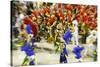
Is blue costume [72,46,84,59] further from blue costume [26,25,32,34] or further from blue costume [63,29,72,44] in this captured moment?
blue costume [26,25,32,34]

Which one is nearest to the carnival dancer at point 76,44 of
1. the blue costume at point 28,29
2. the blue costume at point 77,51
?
the blue costume at point 77,51

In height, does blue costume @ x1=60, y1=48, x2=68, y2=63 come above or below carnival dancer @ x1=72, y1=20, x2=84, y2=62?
below

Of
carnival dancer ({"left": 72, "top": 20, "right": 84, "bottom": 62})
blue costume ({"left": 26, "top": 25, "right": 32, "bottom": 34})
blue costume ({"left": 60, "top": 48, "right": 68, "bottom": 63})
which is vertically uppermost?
blue costume ({"left": 26, "top": 25, "right": 32, "bottom": 34})

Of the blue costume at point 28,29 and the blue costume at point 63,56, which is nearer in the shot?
the blue costume at point 28,29

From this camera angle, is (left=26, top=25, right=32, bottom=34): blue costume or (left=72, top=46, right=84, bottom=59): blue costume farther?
(left=72, top=46, right=84, bottom=59): blue costume

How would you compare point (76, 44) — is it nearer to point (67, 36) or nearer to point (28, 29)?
point (67, 36)

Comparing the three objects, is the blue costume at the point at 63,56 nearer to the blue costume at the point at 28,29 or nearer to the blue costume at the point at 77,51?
the blue costume at the point at 77,51

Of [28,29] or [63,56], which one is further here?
[63,56]

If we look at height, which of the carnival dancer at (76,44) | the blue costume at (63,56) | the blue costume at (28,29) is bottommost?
the blue costume at (63,56)

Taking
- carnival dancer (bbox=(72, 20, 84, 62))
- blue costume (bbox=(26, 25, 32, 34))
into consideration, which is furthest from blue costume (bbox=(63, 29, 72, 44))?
blue costume (bbox=(26, 25, 32, 34))

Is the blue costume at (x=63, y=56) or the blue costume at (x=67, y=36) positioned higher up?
the blue costume at (x=67, y=36)

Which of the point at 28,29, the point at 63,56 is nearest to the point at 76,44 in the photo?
the point at 63,56

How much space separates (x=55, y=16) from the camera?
2104 millimetres

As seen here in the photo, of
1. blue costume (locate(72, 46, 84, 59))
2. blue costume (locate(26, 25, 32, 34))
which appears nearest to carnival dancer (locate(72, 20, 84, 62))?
blue costume (locate(72, 46, 84, 59))
